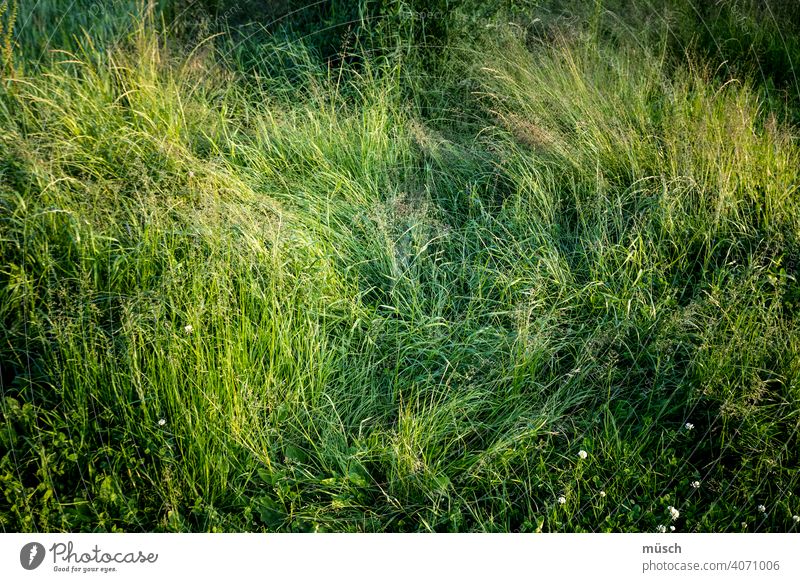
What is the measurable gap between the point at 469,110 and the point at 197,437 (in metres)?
2.30

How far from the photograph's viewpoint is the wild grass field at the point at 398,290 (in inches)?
87.1

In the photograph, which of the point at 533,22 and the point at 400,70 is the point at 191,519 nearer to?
the point at 400,70

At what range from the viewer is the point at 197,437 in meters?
2.18
